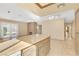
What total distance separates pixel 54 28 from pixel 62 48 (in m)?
0.29

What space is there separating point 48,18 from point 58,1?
0.28 meters

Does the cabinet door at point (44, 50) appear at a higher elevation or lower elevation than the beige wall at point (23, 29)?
lower

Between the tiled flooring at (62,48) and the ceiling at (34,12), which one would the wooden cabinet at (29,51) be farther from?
the ceiling at (34,12)

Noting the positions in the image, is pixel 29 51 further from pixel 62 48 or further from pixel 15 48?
pixel 62 48

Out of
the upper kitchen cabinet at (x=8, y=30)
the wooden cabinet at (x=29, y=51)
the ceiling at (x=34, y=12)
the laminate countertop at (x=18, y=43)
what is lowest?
the wooden cabinet at (x=29, y=51)

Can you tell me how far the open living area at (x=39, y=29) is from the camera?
50.6 inches

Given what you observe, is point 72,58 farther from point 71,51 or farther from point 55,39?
point 55,39

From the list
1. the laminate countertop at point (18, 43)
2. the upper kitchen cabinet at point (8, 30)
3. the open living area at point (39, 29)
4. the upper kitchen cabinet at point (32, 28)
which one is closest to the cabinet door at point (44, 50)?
the open living area at point (39, 29)

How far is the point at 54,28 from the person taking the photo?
4.79 ft

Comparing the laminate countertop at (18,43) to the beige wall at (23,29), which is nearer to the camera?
the laminate countertop at (18,43)

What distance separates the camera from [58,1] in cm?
125

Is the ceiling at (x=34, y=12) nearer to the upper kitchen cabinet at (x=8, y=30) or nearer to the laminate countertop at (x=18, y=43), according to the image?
the upper kitchen cabinet at (x=8, y=30)

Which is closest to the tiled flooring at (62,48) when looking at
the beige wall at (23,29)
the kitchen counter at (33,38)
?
the kitchen counter at (33,38)

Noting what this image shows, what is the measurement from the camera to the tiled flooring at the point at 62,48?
1.30 m
